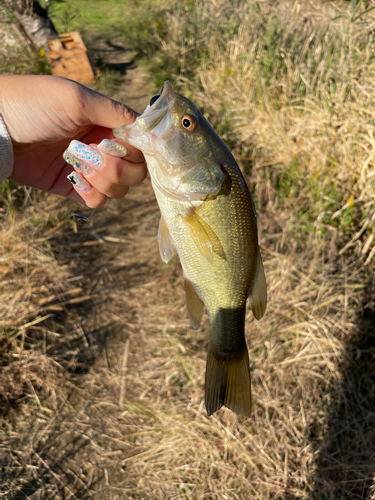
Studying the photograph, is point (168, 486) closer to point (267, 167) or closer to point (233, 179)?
point (233, 179)

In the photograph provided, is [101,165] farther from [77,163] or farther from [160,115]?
[160,115]

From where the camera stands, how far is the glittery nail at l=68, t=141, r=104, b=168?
1563 mm

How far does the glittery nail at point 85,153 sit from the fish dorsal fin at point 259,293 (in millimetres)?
946

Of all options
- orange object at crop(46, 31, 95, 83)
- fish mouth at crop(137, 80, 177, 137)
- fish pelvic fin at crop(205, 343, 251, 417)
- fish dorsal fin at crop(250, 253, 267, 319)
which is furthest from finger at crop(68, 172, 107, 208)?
orange object at crop(46, 31, 95, 83)

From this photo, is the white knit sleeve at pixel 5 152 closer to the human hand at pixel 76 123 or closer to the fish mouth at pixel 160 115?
the human hand at pixel 76 123

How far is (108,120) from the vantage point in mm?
Result: 1704

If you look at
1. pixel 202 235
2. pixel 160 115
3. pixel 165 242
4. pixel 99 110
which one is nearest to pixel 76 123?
pixel 99 110

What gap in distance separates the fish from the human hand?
247 mm

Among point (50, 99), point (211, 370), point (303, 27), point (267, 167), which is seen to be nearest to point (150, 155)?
point (50, 99)

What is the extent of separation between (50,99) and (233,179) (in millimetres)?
1034

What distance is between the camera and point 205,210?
146cm

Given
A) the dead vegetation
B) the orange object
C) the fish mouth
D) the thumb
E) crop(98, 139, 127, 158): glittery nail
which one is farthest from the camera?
the orange object

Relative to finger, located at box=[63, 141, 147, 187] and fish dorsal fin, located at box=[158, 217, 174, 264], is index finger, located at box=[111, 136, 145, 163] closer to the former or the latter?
finger, located at box=[63, 141, 147, 187]

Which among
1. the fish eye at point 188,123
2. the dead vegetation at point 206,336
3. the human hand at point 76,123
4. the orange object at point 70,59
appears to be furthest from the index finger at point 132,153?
the orange object at point 70,59
